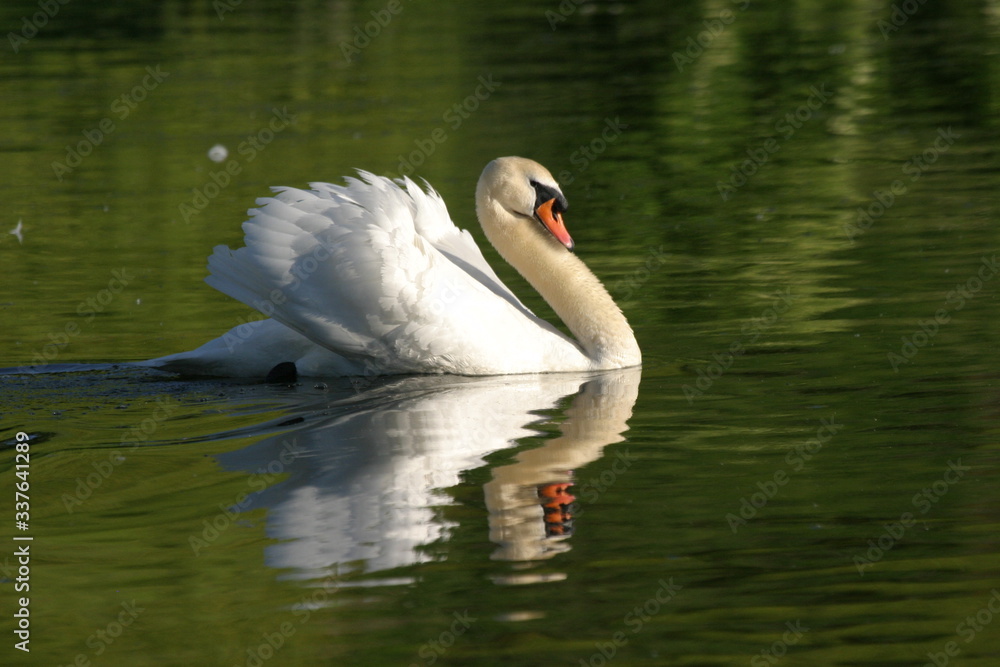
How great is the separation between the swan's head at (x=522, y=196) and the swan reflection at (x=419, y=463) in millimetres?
988

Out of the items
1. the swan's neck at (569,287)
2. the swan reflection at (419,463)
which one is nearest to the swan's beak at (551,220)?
the swan's neck at (569,287)

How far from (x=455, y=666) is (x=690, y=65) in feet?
63.5

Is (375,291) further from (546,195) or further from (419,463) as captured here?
(419,463)

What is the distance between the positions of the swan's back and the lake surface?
202 millimetres

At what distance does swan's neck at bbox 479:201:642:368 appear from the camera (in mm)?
9062

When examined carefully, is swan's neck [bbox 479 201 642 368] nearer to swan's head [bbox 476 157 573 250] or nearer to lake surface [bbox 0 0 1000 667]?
swan's head [bbox 476 157 573 250]

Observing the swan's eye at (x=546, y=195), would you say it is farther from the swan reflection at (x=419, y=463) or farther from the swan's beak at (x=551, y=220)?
the swan reflection at (x=419, y=463)

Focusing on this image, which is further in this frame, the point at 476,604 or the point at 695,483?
the point at 695,483

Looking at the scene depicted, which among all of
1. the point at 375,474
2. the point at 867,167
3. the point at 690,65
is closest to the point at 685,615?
the point at 375,474

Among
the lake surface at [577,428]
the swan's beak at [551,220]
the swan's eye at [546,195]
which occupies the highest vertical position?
the swan's eye at [546,195]

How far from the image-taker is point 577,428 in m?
7.66

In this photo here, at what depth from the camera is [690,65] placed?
76.3ft

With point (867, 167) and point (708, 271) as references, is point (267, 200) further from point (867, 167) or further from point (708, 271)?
point (867, 167)

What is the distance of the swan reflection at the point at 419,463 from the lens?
5.91 metres
